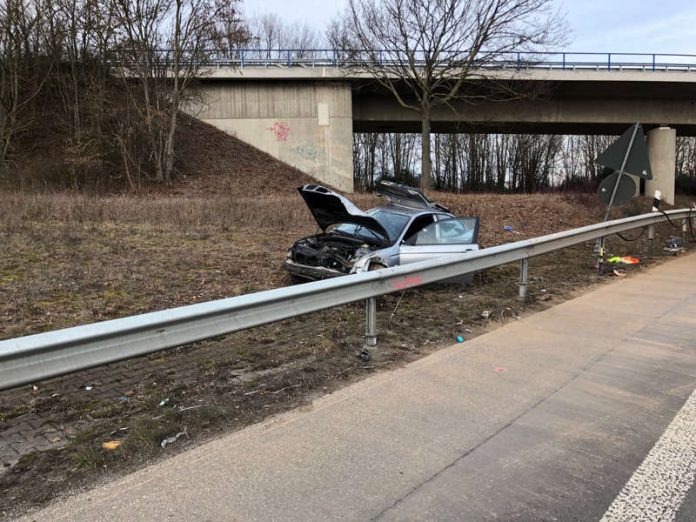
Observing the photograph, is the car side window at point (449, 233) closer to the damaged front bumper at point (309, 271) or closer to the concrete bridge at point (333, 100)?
the damaged front bumper at point (309, 271)

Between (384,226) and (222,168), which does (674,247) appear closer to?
(384,226)

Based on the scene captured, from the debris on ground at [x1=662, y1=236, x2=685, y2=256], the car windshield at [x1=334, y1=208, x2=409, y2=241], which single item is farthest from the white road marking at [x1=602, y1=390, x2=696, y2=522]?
the debris on ground at [x1=662, y1=236, x2=685, y2=256]

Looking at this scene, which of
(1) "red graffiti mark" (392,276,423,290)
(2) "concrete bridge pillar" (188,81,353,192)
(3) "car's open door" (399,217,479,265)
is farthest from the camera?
(2) "concrete bridge pillar" (188,81,353,192)

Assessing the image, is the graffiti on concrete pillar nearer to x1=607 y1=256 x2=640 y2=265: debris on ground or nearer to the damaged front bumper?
x1=607 y1=256 x2=640 y2=265: debris on ground

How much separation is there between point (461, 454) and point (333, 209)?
577cm

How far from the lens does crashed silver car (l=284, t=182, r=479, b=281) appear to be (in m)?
8.18

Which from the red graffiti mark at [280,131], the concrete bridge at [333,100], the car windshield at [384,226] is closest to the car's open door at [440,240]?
the car windshield at [384,226]

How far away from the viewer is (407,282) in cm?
641

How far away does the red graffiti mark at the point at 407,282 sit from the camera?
6.23 meters

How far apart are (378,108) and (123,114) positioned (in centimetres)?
1511

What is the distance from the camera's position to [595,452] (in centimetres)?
358

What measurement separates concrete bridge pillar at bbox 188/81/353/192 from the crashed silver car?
21.4m

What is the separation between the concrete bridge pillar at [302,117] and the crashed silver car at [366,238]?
70.2 feet

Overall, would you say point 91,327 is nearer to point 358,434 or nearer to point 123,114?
point 358,434
